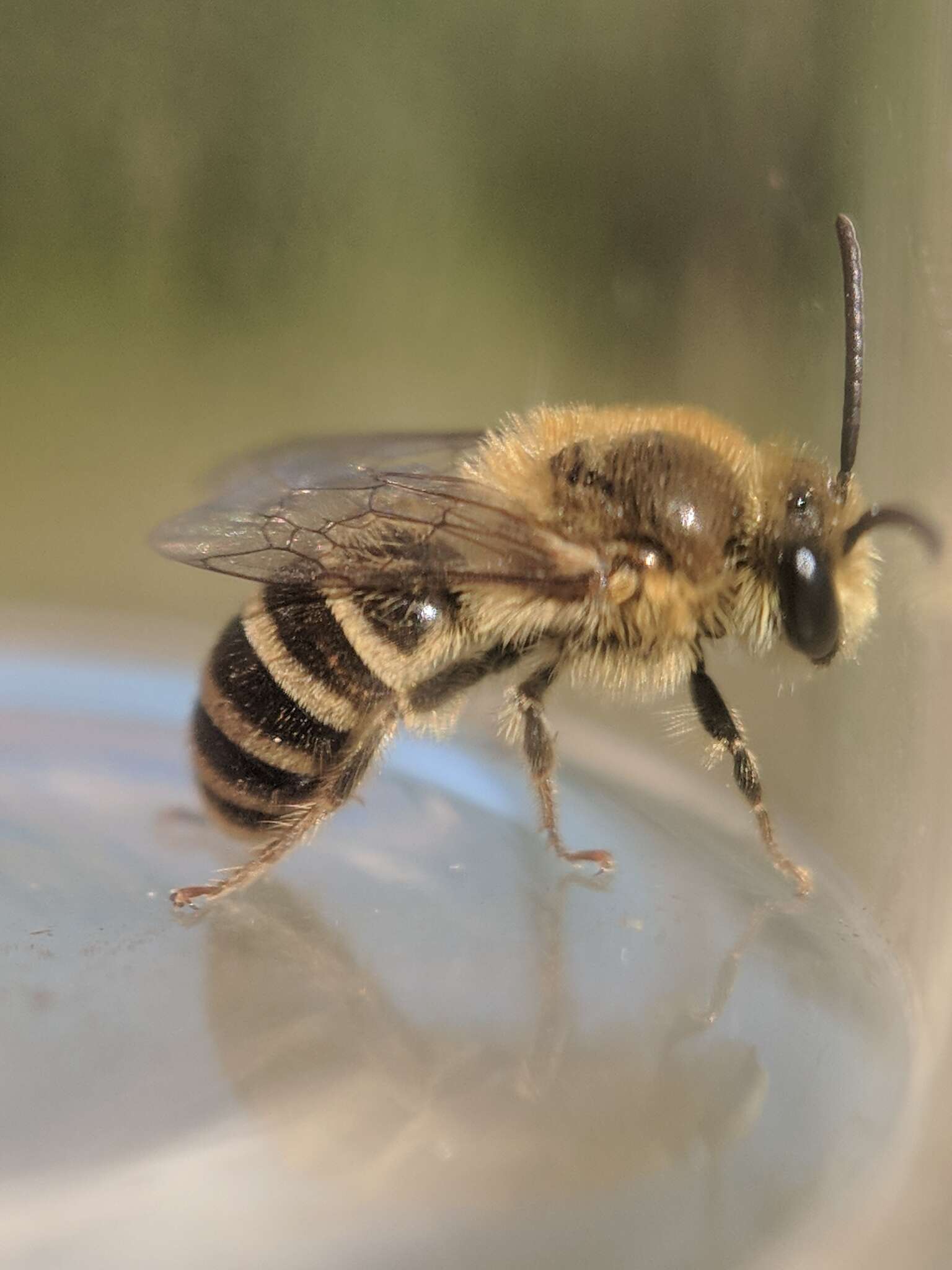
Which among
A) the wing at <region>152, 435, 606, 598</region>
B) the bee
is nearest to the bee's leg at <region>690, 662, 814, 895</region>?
the bee

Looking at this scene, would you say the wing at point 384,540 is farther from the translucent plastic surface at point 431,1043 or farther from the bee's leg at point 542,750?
the translucent plastic surface at point 431,1043

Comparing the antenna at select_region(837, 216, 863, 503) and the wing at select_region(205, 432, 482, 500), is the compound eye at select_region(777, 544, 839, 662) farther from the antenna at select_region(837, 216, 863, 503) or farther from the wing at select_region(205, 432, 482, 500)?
the wing at select_region(205, 432, 482, 500)

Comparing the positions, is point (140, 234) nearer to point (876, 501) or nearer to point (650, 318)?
point (650, 318)

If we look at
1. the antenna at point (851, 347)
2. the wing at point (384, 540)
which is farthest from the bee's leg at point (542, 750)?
the antenna at point (851, 347)

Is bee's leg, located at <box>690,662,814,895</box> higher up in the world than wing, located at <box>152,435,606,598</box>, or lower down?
lower down

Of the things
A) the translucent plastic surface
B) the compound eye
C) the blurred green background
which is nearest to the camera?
the translucent plastic surface
